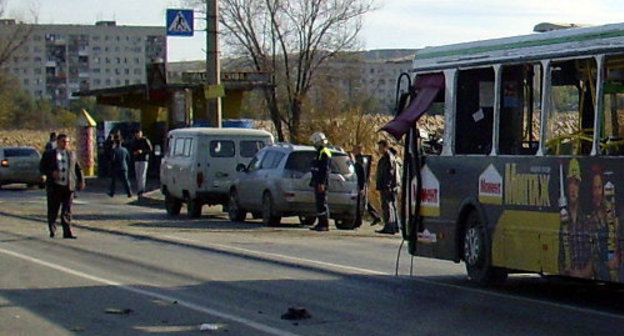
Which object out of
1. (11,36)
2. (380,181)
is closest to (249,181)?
(380,181)

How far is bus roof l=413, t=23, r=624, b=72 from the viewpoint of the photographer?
12.4m

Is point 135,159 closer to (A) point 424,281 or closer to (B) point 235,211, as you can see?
(B) point 235,211

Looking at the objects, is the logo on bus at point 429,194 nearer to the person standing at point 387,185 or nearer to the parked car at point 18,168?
the person standing at point 387,185

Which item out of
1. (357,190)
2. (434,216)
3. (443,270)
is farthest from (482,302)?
(357,190)

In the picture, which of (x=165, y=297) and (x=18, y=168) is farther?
(x=18, y=168)

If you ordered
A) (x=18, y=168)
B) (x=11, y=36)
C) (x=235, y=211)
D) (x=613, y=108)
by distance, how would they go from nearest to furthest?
(x=613, y=108) → (x=235, y=211) → (x=18, y=168) → (x=11, y=36)

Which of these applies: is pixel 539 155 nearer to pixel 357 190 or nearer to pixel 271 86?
pixel 357 190

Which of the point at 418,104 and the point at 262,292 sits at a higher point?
the point at 418,104

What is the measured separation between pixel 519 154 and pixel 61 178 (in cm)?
1010

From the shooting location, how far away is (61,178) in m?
21.8

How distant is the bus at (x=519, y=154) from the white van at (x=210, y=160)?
12493mm

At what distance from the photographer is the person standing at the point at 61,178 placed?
21.7 metres

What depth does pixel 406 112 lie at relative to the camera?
50.8 feet

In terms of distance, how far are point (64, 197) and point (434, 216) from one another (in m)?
8.57
